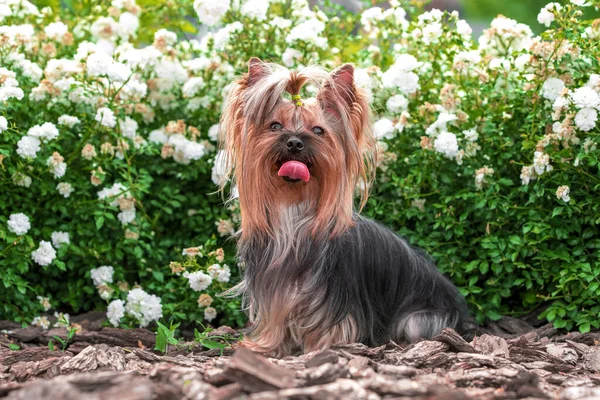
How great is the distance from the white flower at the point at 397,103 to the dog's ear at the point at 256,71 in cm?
148

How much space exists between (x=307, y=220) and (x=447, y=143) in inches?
52.3

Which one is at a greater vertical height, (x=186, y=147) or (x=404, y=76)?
(x=404, y=76)

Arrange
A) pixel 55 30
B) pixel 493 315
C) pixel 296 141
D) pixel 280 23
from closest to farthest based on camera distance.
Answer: pixel 296 141 → pixel 493 315 → pixel 55 30 → pixel 280 23

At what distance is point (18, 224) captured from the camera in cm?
547

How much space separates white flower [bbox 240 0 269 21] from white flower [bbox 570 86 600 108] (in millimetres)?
2384

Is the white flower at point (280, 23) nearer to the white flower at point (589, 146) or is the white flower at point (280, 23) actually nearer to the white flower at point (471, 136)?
the white flower at point (471, 136)

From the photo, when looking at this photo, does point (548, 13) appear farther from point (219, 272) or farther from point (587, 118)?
point (219, 272)

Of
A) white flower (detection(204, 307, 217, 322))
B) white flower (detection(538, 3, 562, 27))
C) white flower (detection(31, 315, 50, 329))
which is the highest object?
white flower (detection(538, 3, 562, 27))

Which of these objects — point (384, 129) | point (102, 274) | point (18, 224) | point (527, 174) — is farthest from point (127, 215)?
point (527, 174)

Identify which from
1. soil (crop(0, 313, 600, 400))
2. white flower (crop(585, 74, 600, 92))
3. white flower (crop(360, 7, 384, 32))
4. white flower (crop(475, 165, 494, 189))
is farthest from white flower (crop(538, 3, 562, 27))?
soil (crop(0, 313, 600, 400))

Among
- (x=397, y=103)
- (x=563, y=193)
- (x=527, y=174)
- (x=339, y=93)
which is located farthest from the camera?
(x=397, y=103)

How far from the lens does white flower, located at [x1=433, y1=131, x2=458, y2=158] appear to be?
5590 millimetres

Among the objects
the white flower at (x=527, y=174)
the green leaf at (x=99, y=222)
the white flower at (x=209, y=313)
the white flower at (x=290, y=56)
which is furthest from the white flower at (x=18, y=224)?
the white flower at (x=527, y=174)

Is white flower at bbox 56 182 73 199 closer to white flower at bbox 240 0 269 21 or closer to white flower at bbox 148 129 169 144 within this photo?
white flower at bbox 148 129 169 144
